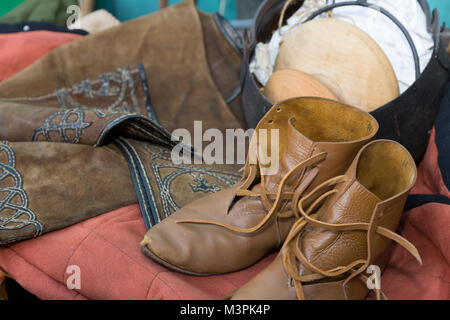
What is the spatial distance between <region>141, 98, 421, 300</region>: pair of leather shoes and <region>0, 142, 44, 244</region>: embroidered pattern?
0.71ft

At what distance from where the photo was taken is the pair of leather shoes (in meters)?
0.61

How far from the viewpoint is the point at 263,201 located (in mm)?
703

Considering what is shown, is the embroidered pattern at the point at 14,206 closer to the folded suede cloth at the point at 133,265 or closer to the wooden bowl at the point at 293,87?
the folded suede cloth at the point at 133,265

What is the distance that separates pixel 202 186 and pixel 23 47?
0.72m

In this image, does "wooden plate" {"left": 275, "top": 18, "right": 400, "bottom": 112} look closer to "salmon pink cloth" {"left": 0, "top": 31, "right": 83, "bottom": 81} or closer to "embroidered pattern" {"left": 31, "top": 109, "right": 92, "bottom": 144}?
"embroidered pattern" {"left": 31, "top": 109, "right": 92, "bottom": 144}

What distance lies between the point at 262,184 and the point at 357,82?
0.37 metres

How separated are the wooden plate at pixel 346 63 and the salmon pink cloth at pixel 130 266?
0.27 metres

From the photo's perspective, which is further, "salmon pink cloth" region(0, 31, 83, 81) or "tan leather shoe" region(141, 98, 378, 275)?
"salmon pink cloth" region(0, 31, 83, 81)

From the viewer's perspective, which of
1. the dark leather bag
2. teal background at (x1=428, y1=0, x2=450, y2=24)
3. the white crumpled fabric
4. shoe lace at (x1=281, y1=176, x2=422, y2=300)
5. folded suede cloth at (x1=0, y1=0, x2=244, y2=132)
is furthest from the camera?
teal background at (x1=428, y1=0, x2=450, y2=24)

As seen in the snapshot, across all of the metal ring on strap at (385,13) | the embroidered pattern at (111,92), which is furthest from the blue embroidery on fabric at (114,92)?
the metal ring on strap at (385,13)

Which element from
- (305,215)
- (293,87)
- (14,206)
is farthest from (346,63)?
(14,206)

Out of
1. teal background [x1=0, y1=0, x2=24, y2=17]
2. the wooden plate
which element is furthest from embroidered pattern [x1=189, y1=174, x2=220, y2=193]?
teal background [x1=0, y1=0, x2=24, y2=17]

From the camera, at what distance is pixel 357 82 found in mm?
897
